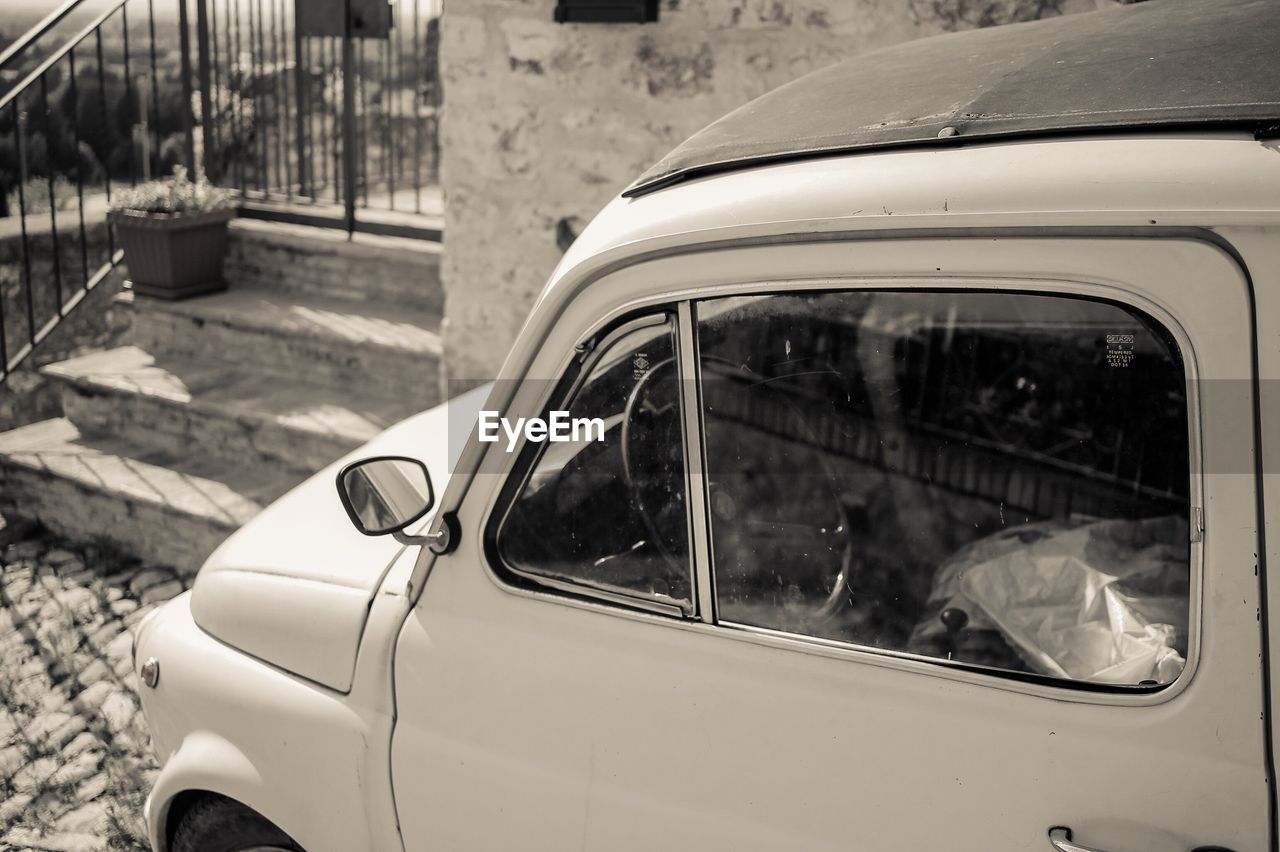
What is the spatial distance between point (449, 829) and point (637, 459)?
2.22 feet

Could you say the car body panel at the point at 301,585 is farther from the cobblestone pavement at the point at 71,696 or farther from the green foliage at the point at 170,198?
the green foliage at the point at 170,198

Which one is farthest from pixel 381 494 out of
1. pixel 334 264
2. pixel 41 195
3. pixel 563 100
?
pixel 41 195

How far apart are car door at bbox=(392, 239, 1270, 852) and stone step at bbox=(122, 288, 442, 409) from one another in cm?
391

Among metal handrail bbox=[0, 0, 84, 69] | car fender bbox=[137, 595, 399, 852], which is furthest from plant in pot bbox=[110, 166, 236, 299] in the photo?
car fender bbox=[137, 595, 399, 852]

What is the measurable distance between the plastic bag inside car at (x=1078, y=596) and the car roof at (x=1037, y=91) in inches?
25.9

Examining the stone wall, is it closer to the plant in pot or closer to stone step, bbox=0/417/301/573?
stone step, bbox=0/417/301/573

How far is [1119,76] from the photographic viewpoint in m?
1.49

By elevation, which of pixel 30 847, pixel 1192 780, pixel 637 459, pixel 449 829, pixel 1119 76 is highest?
pixel 1119 76

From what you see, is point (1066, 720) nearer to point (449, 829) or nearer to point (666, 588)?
point (666, 588)

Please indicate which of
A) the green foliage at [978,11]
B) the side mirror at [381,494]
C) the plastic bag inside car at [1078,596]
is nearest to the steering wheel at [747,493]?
the plastic bag inside car at [1078,596]

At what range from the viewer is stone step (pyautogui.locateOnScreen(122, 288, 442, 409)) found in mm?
5590

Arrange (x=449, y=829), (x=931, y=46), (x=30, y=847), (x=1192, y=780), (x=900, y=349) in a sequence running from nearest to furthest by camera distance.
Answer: (x=1192, y=780) < (x=449, y=829) < (x=931, y=46) < (x=900, y=349) < (x=30, y=847)

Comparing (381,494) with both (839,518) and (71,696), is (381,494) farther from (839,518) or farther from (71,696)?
(71,696)

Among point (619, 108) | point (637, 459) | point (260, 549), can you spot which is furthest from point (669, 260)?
point (619, 108)
